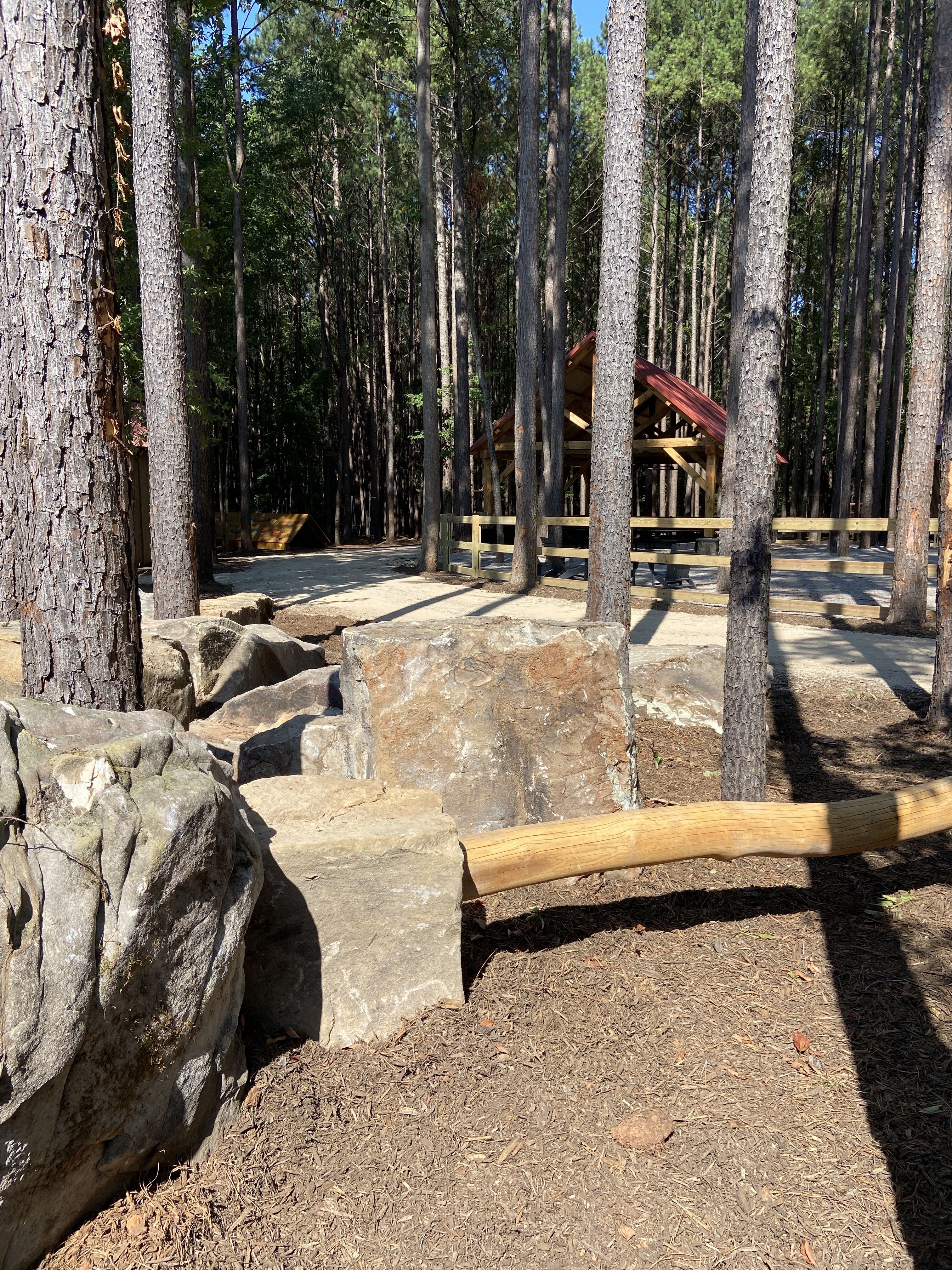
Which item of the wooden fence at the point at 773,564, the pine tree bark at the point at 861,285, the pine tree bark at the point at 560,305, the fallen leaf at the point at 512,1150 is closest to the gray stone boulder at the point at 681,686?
the wooden fence at the point at 773,564

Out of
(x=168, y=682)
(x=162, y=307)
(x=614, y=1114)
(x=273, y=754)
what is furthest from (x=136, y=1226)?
(x=162, y=307)

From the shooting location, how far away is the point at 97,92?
9.25 feet

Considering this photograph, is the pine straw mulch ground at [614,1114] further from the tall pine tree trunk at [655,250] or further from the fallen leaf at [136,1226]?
the tall pine tree trunk at [655,250]

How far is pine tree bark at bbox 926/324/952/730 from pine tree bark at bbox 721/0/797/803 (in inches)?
91.0

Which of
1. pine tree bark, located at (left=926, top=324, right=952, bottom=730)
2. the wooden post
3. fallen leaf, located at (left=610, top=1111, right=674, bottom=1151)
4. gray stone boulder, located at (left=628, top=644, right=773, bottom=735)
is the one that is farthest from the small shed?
fallen leaf, located at (left=610, top=1111, right=674, bottom=1151)

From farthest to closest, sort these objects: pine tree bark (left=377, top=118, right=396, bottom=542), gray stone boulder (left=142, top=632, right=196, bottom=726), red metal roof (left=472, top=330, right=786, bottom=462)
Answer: pine tree bark (left=377, top=118, right=396, bottom=542) → red metal roof (left=472, top=330, right=786, bottom=462) → gray stone boulder (left=142, top=632, right=196, bottom=726)

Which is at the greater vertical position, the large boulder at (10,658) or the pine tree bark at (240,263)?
the pine tree bark at (240,263)

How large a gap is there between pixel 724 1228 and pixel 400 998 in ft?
3.79

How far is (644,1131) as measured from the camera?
2.49 meters

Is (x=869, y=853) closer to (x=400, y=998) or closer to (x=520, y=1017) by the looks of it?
(x=520, y=1017)

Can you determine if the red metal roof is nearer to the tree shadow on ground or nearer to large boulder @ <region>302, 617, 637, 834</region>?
the tree shadow on ground

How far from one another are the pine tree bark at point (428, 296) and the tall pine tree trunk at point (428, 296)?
0.4 inches

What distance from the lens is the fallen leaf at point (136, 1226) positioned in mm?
2031

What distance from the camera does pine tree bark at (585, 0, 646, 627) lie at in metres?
6.34
